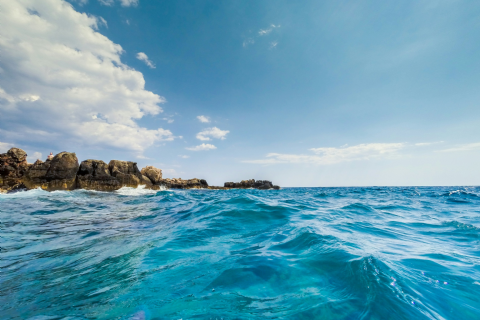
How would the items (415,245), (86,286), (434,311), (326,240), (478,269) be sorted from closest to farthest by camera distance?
1. (434,311)
2. (86,286)
3. (478,269)
4. (326,240)
5. (415,245)

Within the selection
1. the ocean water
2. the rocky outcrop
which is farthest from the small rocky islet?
the rocky outcrop

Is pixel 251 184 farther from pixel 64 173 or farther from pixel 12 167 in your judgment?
pixel 12 167

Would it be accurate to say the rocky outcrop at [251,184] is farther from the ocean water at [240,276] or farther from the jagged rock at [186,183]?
the ocean water at [240,276]

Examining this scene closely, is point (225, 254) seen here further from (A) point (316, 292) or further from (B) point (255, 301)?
(A) point (316, 292)

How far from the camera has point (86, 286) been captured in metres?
2.94

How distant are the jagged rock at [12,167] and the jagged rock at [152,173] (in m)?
17.9

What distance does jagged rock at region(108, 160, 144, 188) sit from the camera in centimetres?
2987

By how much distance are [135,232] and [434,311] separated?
671cm

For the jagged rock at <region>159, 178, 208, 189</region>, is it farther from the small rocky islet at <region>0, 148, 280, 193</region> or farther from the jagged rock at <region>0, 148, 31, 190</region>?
the jagged rock at <region>0, 148, 31, 190</region>

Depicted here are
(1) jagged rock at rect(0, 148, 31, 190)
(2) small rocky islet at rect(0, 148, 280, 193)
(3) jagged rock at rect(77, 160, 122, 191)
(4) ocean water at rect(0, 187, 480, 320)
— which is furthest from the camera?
(3) jagged rock at rect(77, 160, 122, 191)

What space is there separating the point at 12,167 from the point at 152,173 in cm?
1963

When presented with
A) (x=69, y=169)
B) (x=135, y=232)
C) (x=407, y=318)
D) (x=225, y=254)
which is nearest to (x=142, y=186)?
(x=69, y=169)

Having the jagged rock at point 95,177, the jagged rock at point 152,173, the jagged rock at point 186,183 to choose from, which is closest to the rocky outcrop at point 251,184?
the jagged rock at point 186,183

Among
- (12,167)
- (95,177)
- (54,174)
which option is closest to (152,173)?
(95,177)
